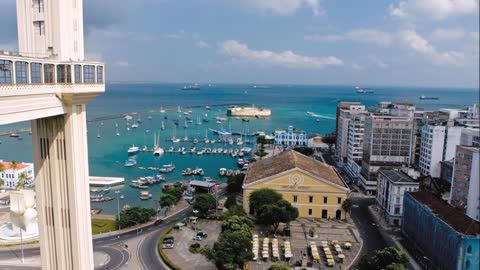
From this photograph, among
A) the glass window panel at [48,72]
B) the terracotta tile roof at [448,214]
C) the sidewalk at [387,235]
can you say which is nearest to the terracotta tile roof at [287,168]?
the sidewalk at [387,235]

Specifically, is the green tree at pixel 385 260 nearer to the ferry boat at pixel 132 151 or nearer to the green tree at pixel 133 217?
the green tree at pixel 133 217

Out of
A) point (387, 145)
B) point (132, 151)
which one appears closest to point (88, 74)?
point (387, 145)

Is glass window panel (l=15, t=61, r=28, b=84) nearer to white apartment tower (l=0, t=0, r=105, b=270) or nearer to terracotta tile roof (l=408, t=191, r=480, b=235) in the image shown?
white apartment tower (l=0, t=0, r=105, b=270)

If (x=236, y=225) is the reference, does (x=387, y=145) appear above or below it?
above

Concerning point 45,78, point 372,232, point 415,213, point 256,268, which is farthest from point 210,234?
point 45,78

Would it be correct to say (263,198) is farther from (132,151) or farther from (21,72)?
(132,151)

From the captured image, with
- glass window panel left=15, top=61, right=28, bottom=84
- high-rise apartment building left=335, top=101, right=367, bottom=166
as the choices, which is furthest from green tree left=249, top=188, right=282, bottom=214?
high-rise apartment building left=335, top=101, right=367, bottom=166

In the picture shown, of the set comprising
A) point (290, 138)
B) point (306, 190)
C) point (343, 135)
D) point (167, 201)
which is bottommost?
point (167, 201)
